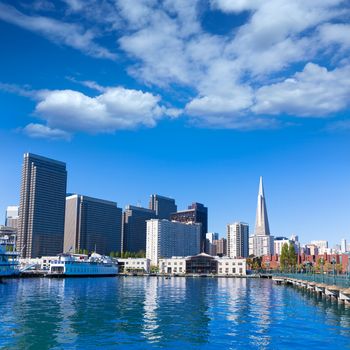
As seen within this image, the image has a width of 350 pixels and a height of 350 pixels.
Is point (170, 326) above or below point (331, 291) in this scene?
below

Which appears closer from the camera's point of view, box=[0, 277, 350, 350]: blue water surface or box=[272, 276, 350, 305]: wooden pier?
box=[0, 277, 350, 350]: blue water surface

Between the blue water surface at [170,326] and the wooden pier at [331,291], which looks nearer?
the blue water surface at [170,326]

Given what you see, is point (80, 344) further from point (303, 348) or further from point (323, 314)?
point (323, 314)

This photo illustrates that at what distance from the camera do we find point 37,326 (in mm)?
51250

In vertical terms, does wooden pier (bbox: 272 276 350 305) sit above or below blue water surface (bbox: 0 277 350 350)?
above

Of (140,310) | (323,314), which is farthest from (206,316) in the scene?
(323,314)

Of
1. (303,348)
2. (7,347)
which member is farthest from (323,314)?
(7,347)

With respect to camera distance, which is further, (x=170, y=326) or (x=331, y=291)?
(x=331, y=291)

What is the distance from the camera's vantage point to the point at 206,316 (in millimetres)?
62469

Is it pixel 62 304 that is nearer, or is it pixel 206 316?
pixel 206 316

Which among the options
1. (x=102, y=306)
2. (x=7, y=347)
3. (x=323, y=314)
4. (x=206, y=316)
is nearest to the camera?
(x=7, y=347)

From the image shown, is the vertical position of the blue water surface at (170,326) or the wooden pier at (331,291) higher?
the wooden pier at (331,291)

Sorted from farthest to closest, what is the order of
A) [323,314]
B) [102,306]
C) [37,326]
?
[102,306], [323,314], [37,326]

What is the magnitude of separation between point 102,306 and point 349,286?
132 ft
